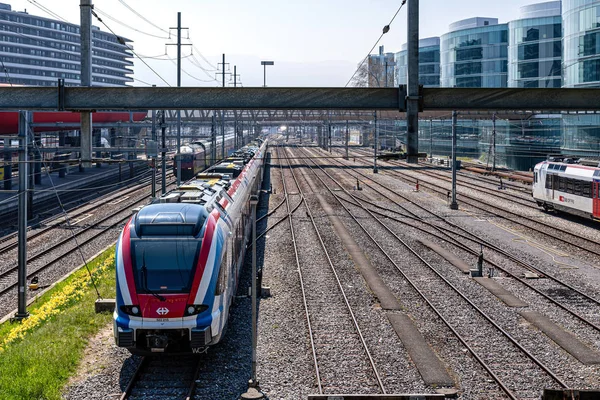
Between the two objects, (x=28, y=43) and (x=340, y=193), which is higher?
(x=28, y=43)

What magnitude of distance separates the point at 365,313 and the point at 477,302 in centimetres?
369

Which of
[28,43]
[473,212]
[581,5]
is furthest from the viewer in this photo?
[28,43]

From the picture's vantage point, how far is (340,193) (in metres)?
52.9

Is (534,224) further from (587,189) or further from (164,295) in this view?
(164,295)

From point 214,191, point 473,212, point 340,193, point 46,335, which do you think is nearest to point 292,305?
point 214,191

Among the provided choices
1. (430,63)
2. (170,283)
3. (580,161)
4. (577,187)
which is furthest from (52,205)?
(430,63)

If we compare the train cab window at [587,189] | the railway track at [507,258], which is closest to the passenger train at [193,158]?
the railway track at [507,258]

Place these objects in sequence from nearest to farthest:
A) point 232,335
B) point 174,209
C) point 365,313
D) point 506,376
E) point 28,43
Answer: point 506,376 < point 174,209 < point 232,335 < point 365,313 < point 28,43

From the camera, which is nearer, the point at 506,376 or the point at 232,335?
the point at 506,376

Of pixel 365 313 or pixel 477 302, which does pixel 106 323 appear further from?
pixel 477 302

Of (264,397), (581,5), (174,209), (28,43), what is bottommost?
(264,397)

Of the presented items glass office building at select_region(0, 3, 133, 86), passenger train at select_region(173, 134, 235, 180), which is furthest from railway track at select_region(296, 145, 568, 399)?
glass office building at select_region(0, 3, 133, 86)

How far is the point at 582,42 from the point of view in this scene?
69125 millimetres

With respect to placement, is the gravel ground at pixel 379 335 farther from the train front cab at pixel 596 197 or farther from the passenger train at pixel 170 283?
the train front cab at pixel 596 197
